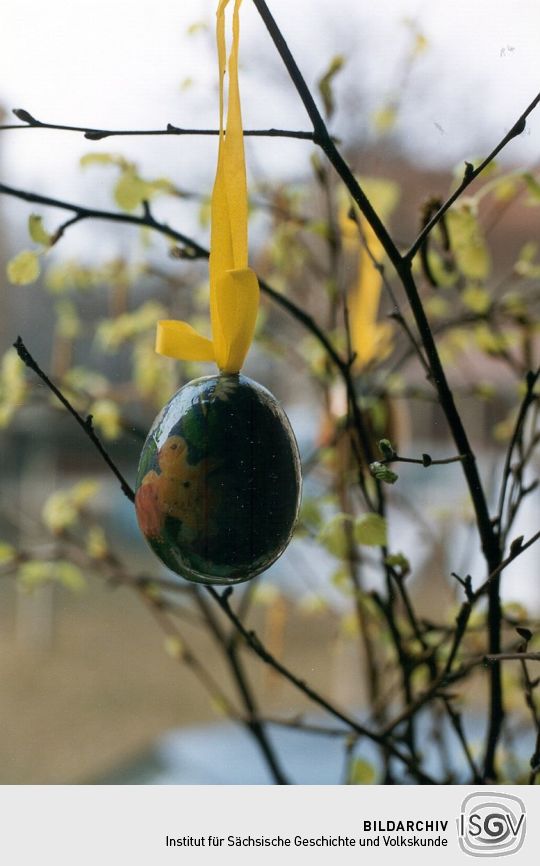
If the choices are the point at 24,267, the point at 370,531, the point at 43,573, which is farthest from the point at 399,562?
the point at 43,573

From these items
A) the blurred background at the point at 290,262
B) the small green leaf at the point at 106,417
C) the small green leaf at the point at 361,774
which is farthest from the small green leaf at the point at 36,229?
the small green leaf at the point at 361,774

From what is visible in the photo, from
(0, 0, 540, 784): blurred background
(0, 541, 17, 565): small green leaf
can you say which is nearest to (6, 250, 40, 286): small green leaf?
(0, 0, 540, 784): blurred background

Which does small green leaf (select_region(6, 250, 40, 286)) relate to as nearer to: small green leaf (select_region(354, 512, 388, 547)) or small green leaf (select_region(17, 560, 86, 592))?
small green leaf (select_region(354, 512, 388, 547))

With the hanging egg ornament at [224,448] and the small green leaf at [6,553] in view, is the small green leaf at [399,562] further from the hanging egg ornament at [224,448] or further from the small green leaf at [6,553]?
the small green leaf at [6,553]
